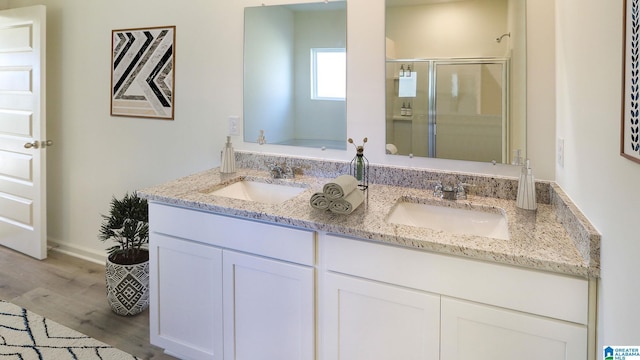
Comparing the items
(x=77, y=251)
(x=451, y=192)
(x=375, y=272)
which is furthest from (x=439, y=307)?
(x=77, y=251)

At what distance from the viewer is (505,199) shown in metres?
1.78

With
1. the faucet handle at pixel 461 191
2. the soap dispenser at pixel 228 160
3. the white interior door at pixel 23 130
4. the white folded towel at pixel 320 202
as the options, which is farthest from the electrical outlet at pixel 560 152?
the white interior door at pixel 23 130

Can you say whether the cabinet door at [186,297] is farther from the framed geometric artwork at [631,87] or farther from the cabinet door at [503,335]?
the framed geometric artwork at [631,87]

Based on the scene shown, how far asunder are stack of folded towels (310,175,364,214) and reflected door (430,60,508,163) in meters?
0.59

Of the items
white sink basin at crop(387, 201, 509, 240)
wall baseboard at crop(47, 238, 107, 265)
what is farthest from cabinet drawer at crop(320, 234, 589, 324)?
wall baseboard at crop(47, 238, 107, 265)

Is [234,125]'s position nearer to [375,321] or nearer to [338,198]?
[338,198]

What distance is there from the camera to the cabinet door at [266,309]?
61.7 inches

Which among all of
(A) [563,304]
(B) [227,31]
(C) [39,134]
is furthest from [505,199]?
(C) [39,134]

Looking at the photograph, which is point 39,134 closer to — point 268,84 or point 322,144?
point 268,84

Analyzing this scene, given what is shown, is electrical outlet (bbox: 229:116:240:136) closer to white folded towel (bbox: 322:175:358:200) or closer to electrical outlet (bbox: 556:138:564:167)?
white folded towel (bbox: 322:175:358:200)

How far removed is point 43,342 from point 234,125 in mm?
1515

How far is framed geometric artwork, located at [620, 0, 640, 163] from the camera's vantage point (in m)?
0.82

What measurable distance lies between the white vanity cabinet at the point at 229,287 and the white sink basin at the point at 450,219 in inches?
17.8

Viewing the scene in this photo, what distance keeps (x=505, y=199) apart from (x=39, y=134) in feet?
10.4
